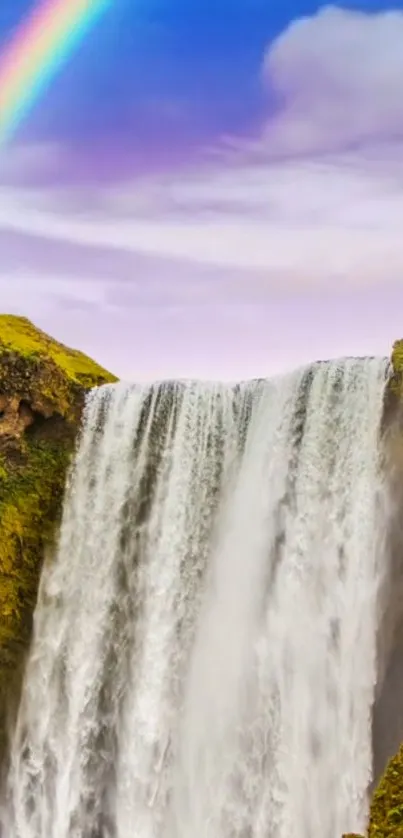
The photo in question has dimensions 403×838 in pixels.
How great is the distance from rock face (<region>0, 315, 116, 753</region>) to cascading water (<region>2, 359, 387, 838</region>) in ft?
2.03

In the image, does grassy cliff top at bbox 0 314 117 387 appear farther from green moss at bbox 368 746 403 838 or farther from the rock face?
green moss at bbox 368 746 403 838

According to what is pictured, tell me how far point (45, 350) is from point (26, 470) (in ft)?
18.5

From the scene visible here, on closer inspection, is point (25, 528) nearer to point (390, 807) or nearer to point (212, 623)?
point (212, 623)

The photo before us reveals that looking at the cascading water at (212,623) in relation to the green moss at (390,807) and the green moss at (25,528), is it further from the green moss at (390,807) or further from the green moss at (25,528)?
the green moss at (390,807)

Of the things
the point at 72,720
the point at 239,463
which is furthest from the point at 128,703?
the point at 239,463

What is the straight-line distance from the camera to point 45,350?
29359mm

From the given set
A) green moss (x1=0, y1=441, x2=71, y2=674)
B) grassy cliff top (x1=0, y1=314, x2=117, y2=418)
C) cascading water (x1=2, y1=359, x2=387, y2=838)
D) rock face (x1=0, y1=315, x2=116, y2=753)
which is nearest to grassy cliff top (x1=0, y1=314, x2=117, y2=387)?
grassy cliff top (x1=0, y1=314, x2=117, y2=418)

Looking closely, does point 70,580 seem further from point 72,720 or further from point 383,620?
point 383,620

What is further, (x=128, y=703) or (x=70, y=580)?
(x=70, y=580)

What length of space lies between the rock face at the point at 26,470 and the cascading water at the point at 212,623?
0.62 metres

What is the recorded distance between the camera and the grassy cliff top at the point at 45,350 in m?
26.8

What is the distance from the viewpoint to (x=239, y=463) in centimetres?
2348

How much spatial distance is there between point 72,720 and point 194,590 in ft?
17.0

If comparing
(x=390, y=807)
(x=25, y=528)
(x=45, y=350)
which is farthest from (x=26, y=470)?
(x=390, y=807)
